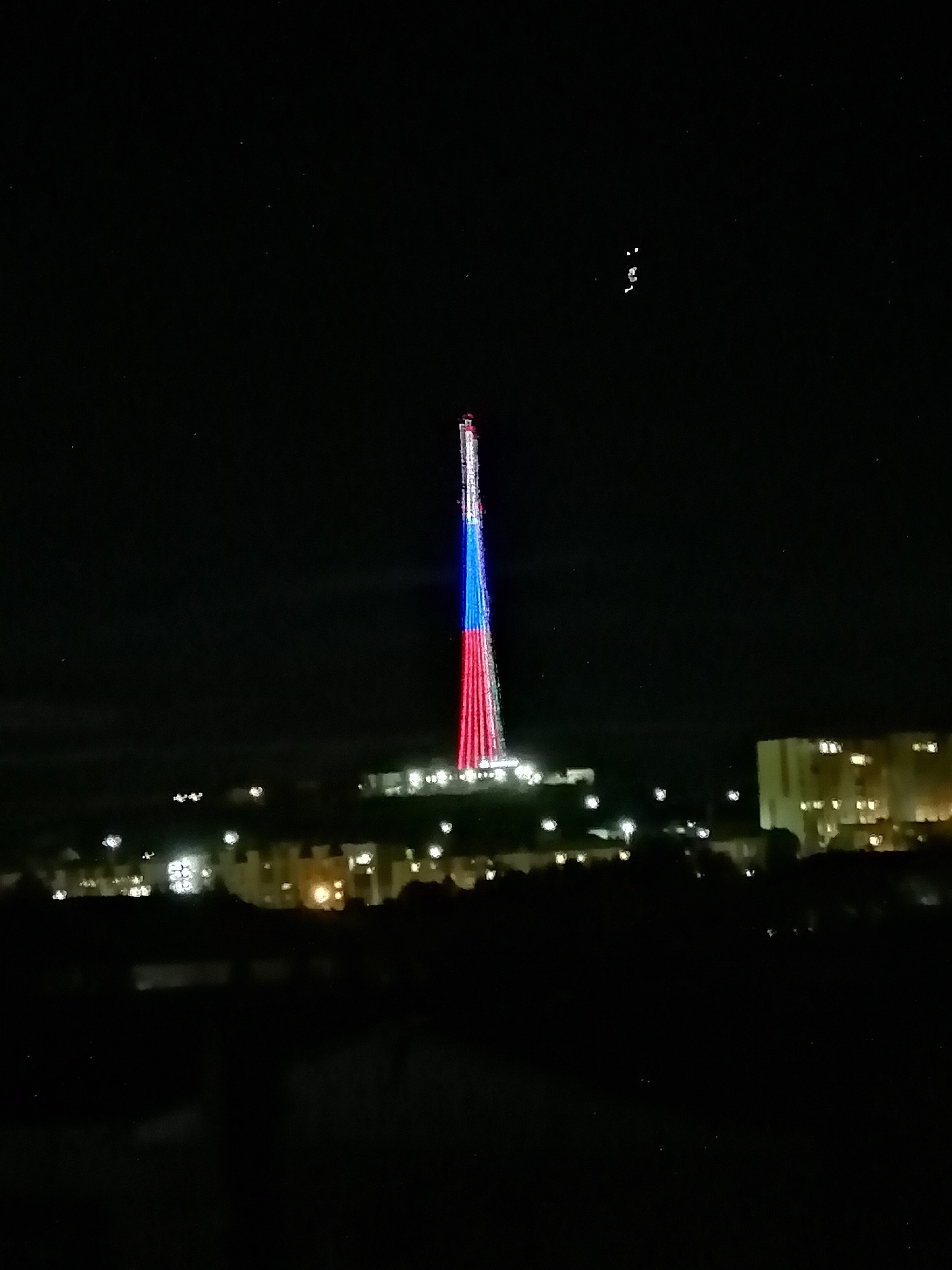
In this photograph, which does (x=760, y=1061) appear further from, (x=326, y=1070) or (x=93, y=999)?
(x=93, y=999)

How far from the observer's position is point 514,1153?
3703 mm

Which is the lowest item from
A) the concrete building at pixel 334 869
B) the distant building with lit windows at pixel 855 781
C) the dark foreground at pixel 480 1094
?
the dark foreground at pixel 480 1094

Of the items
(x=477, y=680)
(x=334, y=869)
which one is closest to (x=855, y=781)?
(x=477, y=680)

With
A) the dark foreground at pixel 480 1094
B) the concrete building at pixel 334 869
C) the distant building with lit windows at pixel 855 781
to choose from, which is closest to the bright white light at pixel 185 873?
the concrete building at pixel 334 869

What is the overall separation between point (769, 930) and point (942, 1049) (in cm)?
203

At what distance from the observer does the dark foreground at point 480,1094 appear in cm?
317

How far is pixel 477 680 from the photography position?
1984 centimetres

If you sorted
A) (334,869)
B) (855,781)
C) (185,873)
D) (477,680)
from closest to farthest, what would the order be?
1. (185,873)
2. (334,869)
3. (855,781)
4. (477,680)

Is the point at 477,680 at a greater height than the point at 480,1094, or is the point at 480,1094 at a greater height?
the point at 477,680

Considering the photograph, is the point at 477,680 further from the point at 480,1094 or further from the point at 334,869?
the point at 480,1094

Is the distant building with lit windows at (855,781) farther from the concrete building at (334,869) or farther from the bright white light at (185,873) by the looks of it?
the bright white light at (185,873)

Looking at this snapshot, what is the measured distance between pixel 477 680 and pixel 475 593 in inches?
54.4

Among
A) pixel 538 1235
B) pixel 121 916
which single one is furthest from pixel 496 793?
pixel 538 1235

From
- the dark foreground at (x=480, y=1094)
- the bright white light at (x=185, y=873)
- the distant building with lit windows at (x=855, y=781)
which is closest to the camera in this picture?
the dark foreground at (x=480, y=1094)
